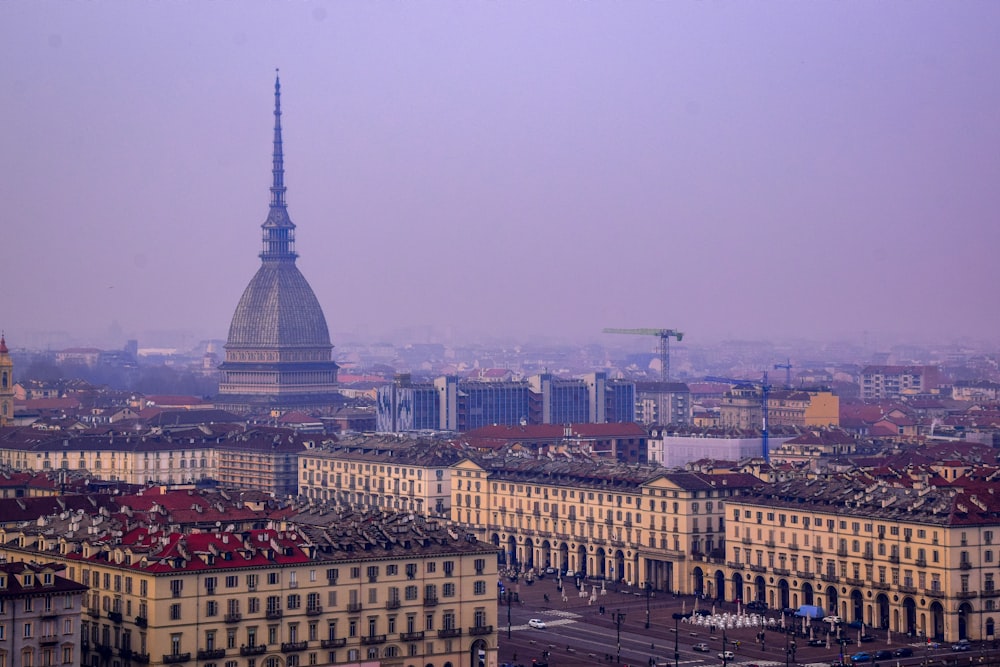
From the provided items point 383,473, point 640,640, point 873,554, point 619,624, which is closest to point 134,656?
point 619,624

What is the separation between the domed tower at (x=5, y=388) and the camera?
188 meters

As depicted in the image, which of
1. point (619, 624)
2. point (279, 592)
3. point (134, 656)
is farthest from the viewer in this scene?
point (619, 624)

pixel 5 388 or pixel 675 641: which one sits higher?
pixel 5 388

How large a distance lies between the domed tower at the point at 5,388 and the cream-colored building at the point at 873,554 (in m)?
94.9

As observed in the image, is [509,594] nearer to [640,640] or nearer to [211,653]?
[640,640]

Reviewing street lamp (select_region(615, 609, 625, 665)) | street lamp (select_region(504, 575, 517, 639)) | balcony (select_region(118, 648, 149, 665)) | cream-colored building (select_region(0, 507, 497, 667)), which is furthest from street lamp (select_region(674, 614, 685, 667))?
balcony (select_region(118, 648, 149, 665))

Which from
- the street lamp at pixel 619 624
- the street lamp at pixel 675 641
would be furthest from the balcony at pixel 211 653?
the street lamp at pixel 675 641

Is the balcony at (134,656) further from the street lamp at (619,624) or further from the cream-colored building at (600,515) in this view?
the cream-colored building at (600,515)

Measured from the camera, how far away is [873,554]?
10125 centimetres

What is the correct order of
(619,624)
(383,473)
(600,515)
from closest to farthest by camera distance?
(619,624)
(600,515)
(383,473)

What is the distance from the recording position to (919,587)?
97812mm

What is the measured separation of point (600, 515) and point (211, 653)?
4701 centimetres

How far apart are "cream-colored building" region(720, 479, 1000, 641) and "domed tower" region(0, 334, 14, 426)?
94882 millimetres

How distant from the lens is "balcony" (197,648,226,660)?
255 ft
